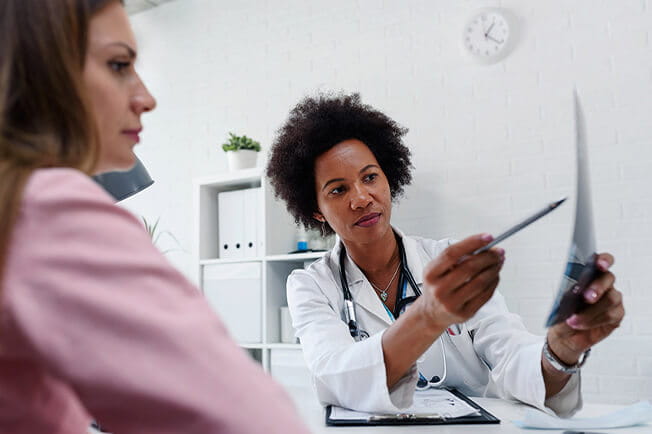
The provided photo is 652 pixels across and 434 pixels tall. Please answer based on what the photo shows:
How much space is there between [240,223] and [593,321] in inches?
98.8

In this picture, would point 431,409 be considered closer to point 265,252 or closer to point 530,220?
point 530,220

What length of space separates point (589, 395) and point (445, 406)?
180 cm

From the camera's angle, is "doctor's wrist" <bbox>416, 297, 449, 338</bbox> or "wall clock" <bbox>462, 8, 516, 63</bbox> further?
"wall clock" <bbox>462, 8, 516, 63</bbox>

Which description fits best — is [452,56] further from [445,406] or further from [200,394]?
[200,394]

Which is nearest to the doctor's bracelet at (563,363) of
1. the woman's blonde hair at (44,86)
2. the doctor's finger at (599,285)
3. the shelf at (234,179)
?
the doctor's finger at (599,285)

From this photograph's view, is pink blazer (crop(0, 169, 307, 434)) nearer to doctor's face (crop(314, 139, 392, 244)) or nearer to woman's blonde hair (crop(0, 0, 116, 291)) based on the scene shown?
woman's blonde hair (crop(0, 0, 116, 291))

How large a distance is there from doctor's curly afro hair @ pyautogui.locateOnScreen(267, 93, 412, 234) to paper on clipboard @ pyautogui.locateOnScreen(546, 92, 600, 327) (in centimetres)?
114

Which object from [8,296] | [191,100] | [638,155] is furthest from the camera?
[191,100]

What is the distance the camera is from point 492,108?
9.95 feet

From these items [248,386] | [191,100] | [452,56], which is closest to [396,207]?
[452,56]

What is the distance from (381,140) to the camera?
2.13 m

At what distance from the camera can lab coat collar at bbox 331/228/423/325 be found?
5.66 ft

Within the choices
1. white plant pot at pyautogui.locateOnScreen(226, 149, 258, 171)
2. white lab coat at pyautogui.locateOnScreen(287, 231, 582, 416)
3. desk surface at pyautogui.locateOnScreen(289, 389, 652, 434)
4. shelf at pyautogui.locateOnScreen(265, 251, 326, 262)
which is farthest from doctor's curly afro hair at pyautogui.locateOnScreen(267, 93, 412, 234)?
white plant pot at pyautogui.locateOnScreen(226, 149, 258, 171)

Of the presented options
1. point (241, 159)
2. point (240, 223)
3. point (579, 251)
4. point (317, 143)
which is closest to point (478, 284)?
point (579, 251)
